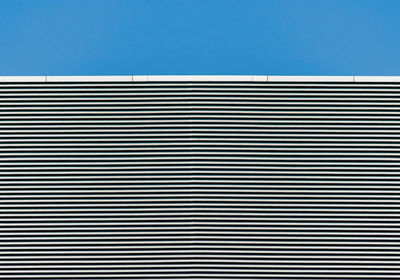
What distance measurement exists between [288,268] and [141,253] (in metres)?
6.50

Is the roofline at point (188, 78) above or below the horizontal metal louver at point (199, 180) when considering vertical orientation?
above

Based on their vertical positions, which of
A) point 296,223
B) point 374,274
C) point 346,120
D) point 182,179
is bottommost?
point 374,274

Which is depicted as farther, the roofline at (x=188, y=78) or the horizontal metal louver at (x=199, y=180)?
the roofline at (x=188, y=78)

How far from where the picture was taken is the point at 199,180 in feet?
84.7

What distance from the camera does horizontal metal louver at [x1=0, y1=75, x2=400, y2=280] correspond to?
82.6 ft

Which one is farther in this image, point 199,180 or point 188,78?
point 188,78

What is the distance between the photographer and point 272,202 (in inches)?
1012

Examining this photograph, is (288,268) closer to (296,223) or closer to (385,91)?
(296,223)

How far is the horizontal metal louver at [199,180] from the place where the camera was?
82.6 feet

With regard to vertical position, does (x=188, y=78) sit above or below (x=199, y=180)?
above

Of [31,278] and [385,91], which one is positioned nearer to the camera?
[31,278]

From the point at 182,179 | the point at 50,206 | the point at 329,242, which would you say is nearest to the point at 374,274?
the point at 329,242

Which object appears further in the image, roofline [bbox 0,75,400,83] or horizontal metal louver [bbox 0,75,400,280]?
roofline [bbox 0,75,400,83]

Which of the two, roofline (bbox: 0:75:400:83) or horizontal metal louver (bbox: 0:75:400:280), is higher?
roofline (bbox: 0:75:400:83)
